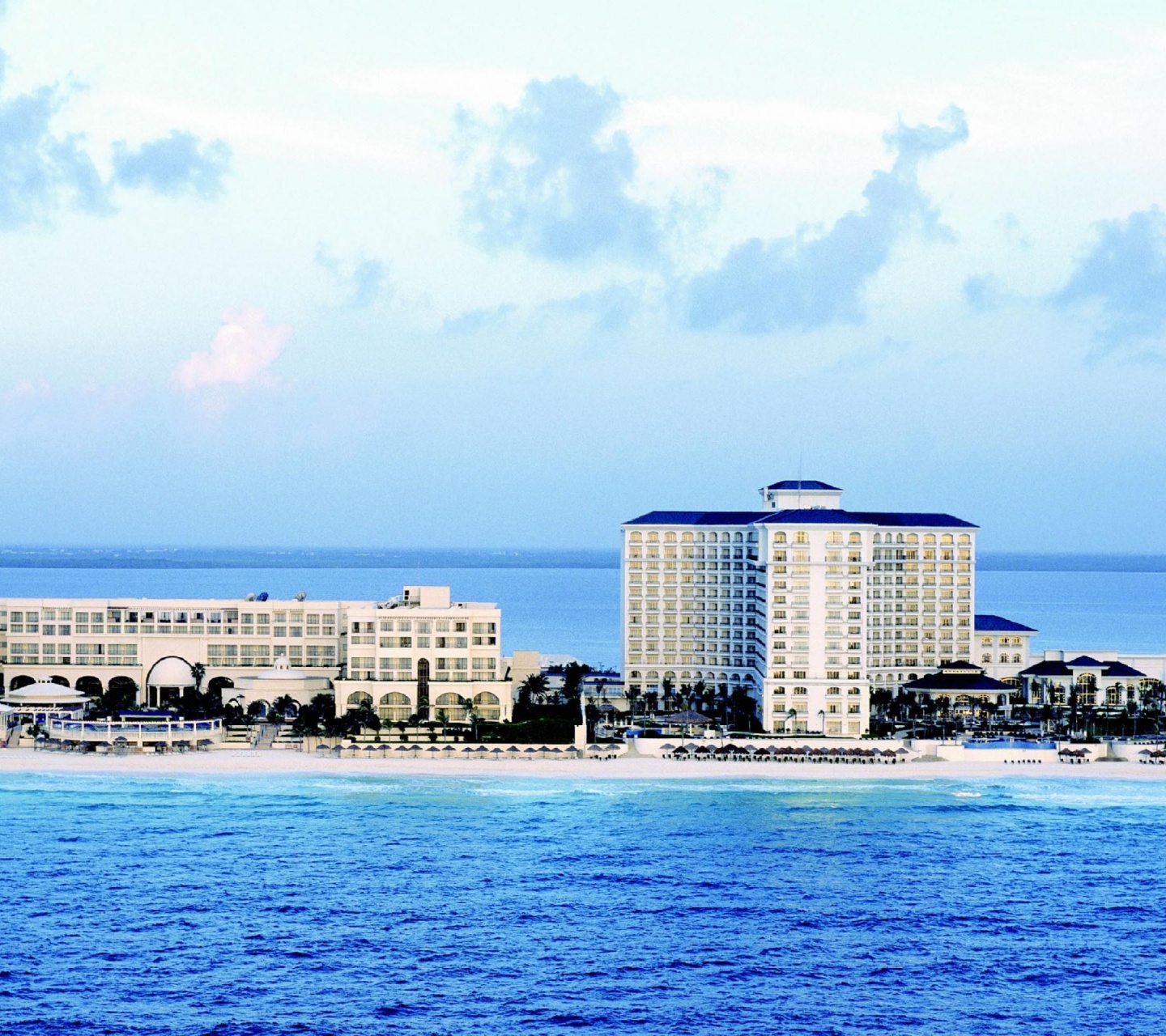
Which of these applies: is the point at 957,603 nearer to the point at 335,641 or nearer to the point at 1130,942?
the point at 335,641

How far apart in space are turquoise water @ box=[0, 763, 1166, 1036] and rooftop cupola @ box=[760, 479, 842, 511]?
30.3 m

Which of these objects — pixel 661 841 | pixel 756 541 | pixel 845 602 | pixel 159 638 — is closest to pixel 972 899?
pixel 661 841

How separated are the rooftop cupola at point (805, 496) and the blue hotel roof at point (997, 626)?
13529 millimetres

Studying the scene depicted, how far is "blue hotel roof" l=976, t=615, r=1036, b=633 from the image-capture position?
363 feet

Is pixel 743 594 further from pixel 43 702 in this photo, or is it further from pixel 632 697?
pixel 43 702

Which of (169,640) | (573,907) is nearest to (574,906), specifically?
(573,907)

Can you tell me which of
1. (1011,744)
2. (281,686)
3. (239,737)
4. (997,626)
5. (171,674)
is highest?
(997,626)

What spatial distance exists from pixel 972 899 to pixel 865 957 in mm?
8888

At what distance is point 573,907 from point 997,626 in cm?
6297

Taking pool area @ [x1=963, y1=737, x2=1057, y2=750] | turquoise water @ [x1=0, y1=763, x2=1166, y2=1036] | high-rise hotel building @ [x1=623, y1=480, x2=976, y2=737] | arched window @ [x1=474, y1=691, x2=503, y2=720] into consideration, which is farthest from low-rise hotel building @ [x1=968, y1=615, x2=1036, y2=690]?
arched window @ [x1=474, y1=691, x2=503, y2=720]

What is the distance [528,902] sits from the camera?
56.4 meters

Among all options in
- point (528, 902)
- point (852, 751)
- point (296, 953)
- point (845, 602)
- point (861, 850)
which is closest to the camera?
point (296, 953)

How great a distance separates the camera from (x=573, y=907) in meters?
55.7

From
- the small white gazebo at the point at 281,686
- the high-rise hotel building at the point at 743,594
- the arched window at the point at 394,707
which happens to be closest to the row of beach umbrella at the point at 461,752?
the arched window at the point at 394,707
